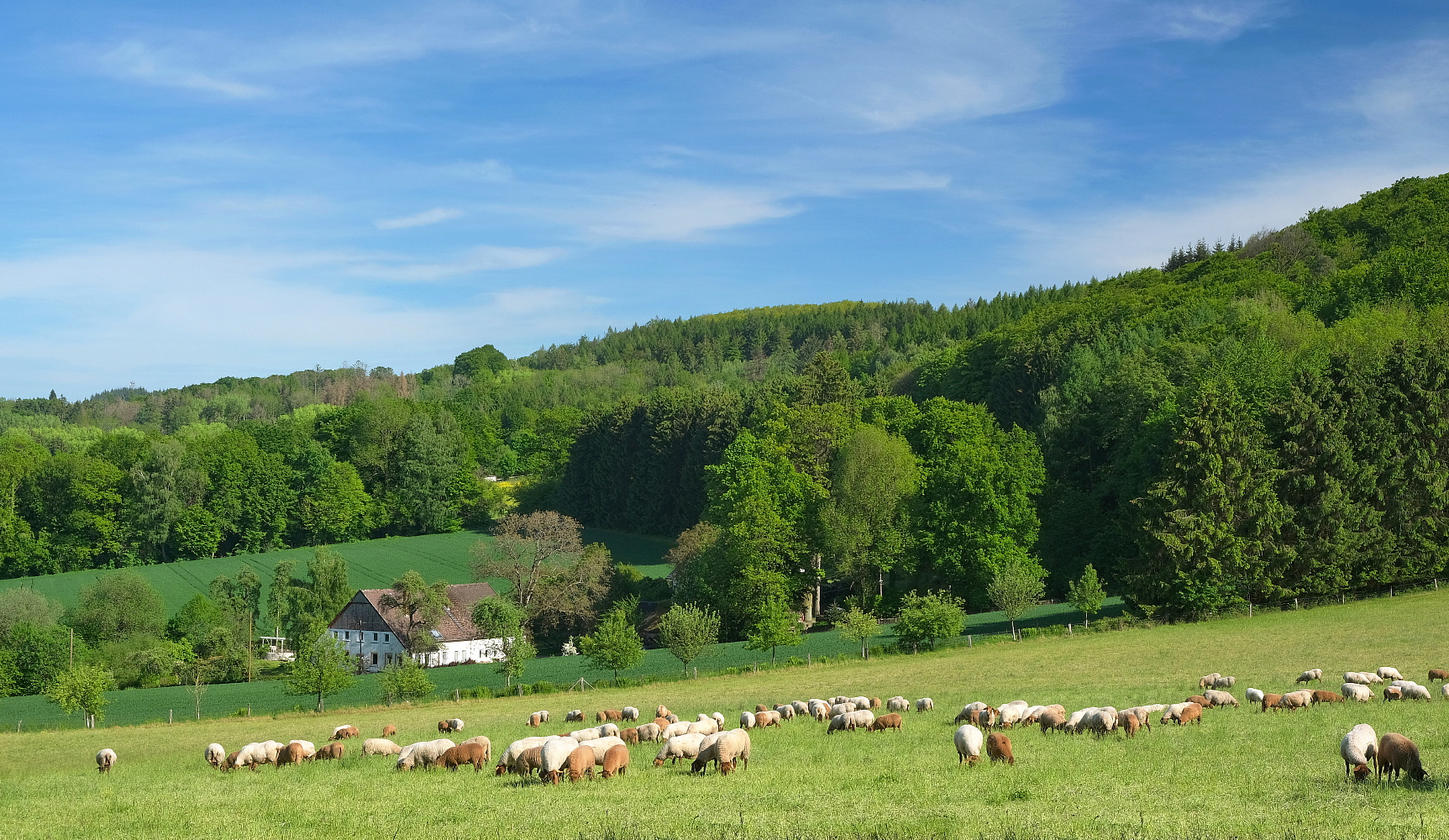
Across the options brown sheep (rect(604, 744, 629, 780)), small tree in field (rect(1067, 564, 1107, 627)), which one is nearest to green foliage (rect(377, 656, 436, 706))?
brown sheep (rect(604, 744, 629, 780))

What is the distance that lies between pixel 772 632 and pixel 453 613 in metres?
33.0

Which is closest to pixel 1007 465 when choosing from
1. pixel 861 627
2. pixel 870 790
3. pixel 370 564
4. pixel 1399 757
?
pixel 861 627

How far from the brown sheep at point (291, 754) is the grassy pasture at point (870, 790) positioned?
118cm

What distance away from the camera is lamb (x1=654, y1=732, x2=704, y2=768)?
78.1 ft

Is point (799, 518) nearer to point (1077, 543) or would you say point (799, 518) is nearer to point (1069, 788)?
point (1077, 543)

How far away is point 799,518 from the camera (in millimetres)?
74812

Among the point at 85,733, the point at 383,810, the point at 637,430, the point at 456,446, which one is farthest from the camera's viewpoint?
the point at 456,446

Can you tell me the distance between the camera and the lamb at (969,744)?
21594 mm

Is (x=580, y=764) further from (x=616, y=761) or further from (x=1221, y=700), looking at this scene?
(x=1221, y=700)

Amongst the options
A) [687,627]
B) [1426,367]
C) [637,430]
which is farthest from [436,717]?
[637,430]

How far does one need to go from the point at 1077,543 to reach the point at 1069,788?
60159mm

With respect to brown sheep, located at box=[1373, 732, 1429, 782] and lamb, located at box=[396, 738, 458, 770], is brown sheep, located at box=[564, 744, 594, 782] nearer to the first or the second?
lamb, located at box=[396, 738, 458, 770]

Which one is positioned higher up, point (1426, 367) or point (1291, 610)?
point (1426, 367)

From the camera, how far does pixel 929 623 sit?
189ft
